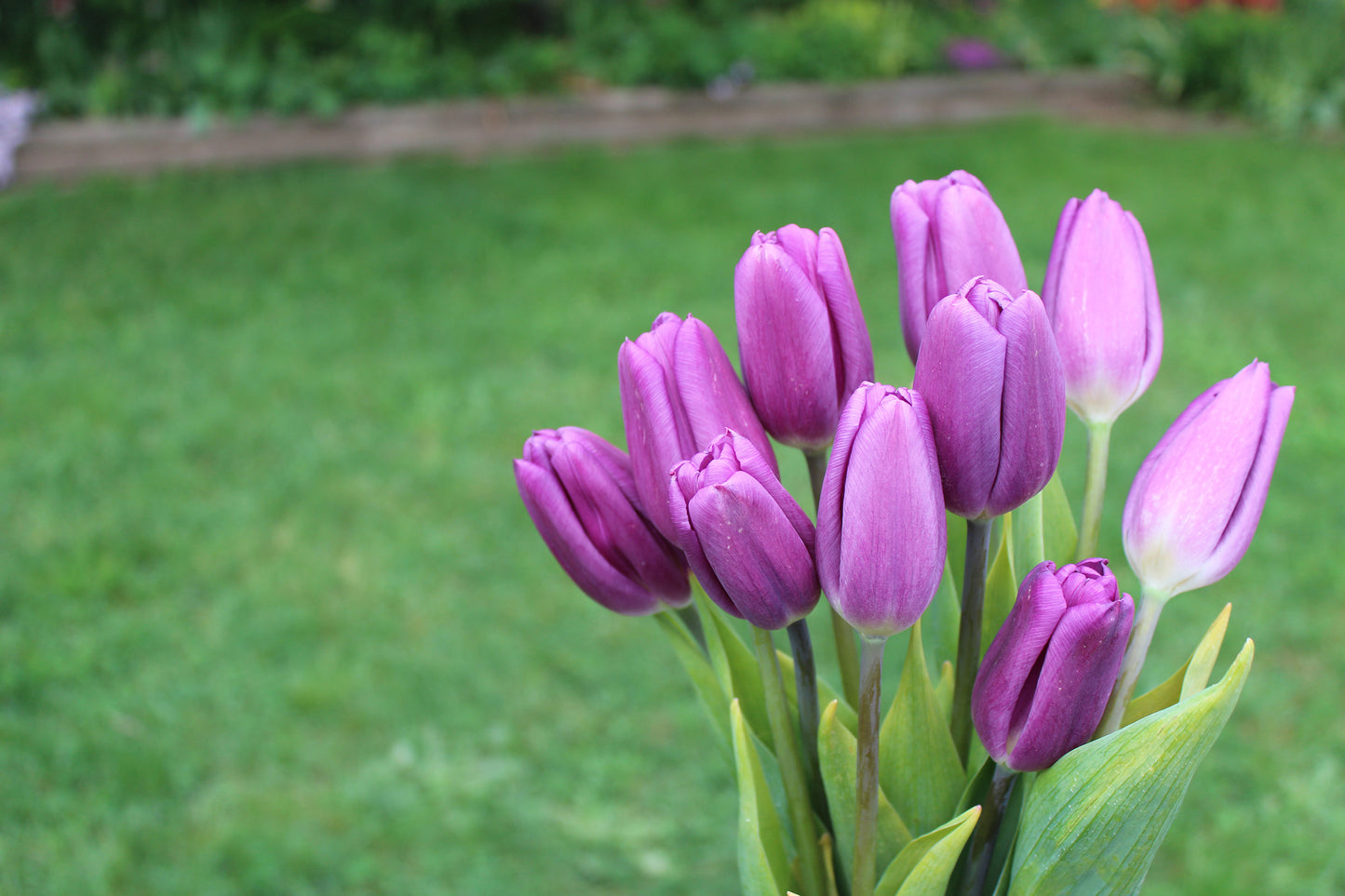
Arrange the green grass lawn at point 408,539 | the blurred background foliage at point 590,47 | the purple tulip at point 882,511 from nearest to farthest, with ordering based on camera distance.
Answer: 1. the purple tulip at point 882,511
2. the green grass lawn at point 408,539
3. the blurred background foliage at point 590,47

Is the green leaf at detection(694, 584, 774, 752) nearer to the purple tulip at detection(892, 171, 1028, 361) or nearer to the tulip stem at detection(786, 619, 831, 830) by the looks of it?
the tulip stem at detection(786, 619, 831, 830)

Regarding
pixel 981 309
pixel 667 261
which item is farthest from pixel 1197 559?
pixel 667 261

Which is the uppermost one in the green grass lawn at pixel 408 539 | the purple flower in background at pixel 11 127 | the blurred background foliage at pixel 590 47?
the blurred background foliage at pixel 590 47

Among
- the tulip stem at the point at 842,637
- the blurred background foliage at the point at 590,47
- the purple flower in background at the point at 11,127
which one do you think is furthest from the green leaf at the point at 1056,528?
the purple flower in background at the point at 11,127

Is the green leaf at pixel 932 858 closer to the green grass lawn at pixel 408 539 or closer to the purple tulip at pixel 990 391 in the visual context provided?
the purple tulip at pixel 990 391

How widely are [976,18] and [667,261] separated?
475 cm

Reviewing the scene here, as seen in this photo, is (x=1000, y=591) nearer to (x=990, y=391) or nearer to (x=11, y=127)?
(x=990, y=391)

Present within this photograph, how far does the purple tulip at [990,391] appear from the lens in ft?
1.58

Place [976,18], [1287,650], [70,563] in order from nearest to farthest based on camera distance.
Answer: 1. [1287,650]
2. [70,563]
3. [976,18]

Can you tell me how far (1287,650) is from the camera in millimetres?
Result: 2559

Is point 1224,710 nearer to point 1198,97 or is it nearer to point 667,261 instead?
point 667,261

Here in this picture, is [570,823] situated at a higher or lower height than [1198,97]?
lower

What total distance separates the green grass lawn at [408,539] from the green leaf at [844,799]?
1559 mm

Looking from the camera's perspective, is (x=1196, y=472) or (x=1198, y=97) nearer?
(x=1196, y=472)
